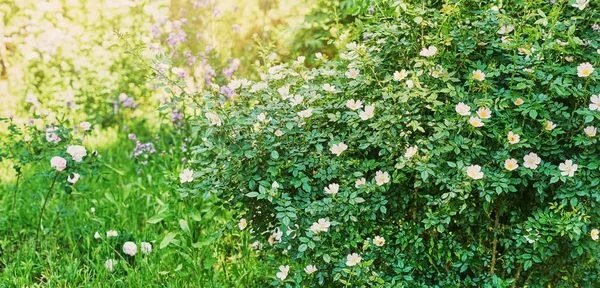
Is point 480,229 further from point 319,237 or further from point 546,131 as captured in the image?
point 319,237

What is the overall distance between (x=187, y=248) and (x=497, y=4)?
1.60 metres

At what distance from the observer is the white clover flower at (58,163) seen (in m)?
2.57

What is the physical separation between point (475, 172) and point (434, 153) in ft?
0.47

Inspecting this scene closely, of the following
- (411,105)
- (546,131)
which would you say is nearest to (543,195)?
(546,131)

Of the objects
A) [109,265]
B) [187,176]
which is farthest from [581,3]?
[109,265]

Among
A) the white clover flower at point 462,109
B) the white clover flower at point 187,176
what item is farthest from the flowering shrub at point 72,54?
the white clover flower at point 462,109

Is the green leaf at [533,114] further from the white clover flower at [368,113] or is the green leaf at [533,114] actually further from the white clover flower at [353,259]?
the white clover flower at [353,259]

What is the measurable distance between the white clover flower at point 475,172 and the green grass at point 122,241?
0.96 metres

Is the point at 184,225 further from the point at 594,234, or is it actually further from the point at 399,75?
the point at 594,234

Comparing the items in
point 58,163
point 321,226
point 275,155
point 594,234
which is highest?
point 275,155

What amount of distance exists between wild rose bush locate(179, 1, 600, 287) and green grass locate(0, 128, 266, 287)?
40 cm

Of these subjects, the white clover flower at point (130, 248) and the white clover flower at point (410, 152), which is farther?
the white clover flower at point (130, 248)

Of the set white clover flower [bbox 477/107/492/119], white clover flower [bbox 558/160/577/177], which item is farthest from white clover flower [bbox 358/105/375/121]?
white clover flower [bbox 558/160/577/177]

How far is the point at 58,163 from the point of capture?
258 cm
